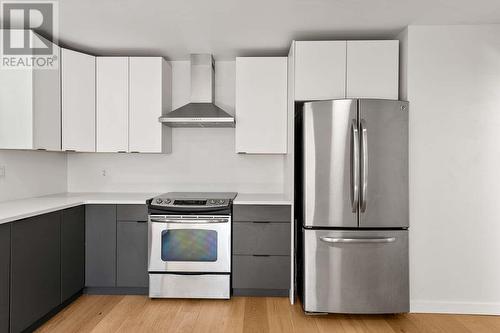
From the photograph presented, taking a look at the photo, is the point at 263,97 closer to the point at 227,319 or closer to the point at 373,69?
the point at 373,69

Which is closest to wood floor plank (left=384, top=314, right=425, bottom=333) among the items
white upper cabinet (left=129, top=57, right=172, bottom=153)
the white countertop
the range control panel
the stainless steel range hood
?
the white countertop

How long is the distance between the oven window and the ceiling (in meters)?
1.77

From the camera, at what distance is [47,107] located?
2.96m

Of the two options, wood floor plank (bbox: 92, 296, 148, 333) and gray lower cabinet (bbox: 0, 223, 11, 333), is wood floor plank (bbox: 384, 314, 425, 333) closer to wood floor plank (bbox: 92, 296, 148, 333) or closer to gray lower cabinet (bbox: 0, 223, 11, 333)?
wood floor plank (bbox: 92, 296, 148, 333)

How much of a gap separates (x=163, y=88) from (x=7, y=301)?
2200 mm

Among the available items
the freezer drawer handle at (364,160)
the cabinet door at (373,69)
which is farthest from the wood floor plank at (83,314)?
the cabinet door at (373,69)

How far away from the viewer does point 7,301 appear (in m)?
2.14

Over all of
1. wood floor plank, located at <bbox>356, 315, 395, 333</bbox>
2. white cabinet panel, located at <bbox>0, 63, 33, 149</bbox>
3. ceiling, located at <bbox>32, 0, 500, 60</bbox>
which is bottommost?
wood floor plank, located at <bbox>356, 315, 395, 333</bbox>

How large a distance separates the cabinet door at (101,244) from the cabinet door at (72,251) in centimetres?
5

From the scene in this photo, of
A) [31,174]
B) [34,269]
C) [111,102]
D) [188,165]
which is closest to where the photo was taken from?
[34,269]

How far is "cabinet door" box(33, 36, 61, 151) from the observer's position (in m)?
2.83

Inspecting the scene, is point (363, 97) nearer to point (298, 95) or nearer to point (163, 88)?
point (298, 95)

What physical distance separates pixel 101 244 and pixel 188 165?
120cm

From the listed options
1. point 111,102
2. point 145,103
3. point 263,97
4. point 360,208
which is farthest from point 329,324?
point 111,102
